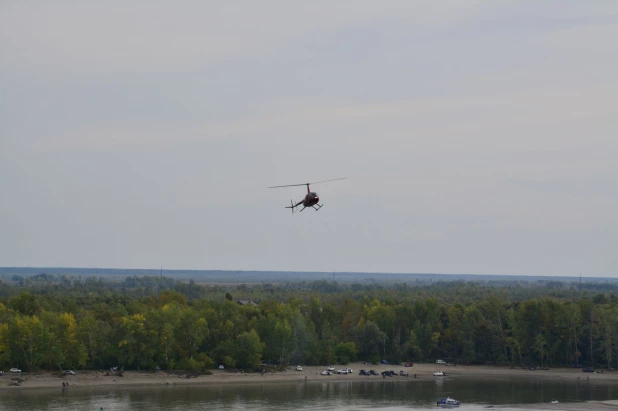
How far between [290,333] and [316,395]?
2498 centimetres

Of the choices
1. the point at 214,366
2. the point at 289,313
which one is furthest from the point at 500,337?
the point at 214,366

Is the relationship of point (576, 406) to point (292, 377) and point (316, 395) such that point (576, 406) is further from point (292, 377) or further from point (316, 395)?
point (292, 377)

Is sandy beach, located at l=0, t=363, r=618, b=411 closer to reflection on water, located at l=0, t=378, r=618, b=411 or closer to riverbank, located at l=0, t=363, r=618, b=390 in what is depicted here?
riverbank, located at l=0, t=363, r=618, b=390

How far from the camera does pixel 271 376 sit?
12281cm

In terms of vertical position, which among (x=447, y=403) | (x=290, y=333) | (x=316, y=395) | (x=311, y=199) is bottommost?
(x=316, y=395)

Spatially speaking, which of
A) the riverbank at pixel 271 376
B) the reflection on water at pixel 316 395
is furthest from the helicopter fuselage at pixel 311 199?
the riverbank at pixel 271 376

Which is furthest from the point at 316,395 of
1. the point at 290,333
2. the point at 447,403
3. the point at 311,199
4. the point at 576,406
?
the point at 311,199

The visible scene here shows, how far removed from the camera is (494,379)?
127 meters

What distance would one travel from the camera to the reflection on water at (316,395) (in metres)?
94.1

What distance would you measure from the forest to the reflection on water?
9.75 metres

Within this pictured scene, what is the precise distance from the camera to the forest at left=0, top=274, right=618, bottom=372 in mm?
116188

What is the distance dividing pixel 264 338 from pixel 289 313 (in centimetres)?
832

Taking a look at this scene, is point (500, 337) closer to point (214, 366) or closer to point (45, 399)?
point (214, 366)

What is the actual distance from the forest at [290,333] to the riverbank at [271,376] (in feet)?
7.95
